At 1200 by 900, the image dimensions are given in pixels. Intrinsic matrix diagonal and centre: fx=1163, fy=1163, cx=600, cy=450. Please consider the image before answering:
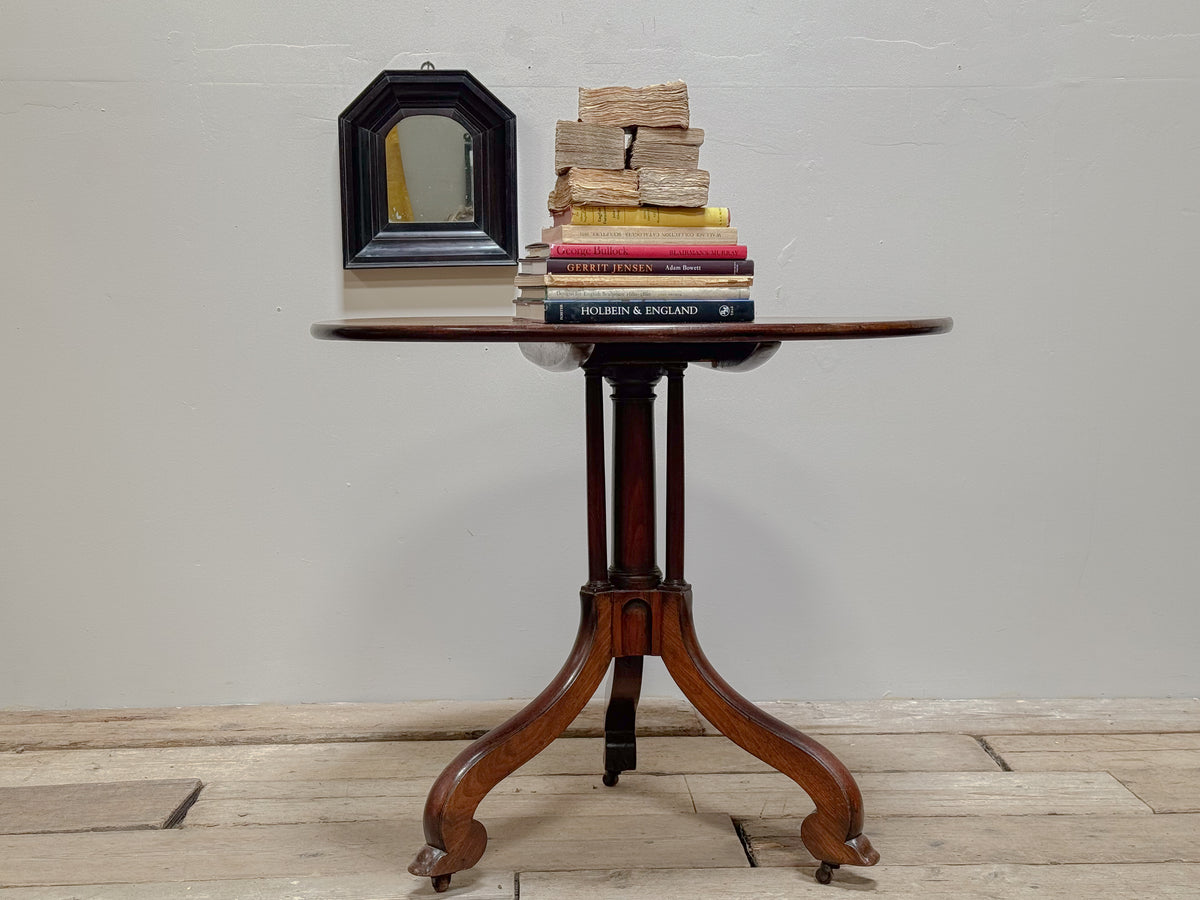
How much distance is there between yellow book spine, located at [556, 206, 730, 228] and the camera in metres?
1.54

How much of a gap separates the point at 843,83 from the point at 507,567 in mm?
1162

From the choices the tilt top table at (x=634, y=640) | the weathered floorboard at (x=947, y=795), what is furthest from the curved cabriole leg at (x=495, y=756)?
the weathered floorboard at (x=947, y=795)

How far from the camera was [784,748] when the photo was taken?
64.7 inches

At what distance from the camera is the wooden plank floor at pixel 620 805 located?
64.1 inches

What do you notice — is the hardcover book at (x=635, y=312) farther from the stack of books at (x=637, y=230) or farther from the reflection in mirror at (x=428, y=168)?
the reflection in mirror at (x=428, y=168)

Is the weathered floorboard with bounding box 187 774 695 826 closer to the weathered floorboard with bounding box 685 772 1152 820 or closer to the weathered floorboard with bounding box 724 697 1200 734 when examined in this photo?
the weathered floorboard with bounding box 685 772 1152 820

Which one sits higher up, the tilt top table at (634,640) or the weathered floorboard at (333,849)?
the tilt top table at (634,640)

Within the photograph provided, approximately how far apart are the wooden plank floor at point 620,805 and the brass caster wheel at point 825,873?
0.04 feet

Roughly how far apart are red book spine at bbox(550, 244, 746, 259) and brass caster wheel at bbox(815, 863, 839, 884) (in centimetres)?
85

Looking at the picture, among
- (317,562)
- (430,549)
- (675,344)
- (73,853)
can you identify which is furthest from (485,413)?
(73,853)

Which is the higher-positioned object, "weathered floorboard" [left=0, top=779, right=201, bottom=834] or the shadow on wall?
the shadow on wall

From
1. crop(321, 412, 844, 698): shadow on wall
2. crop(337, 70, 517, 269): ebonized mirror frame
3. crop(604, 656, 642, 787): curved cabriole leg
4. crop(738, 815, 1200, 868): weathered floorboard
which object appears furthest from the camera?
crop(321, 412, 844, 698): shadow on wall

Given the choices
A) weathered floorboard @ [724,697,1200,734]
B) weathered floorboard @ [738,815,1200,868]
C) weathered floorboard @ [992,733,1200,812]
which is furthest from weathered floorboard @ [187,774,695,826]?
weathered floorboard @ [992,733,1200,812]

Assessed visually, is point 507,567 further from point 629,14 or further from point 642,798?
point 629,14
